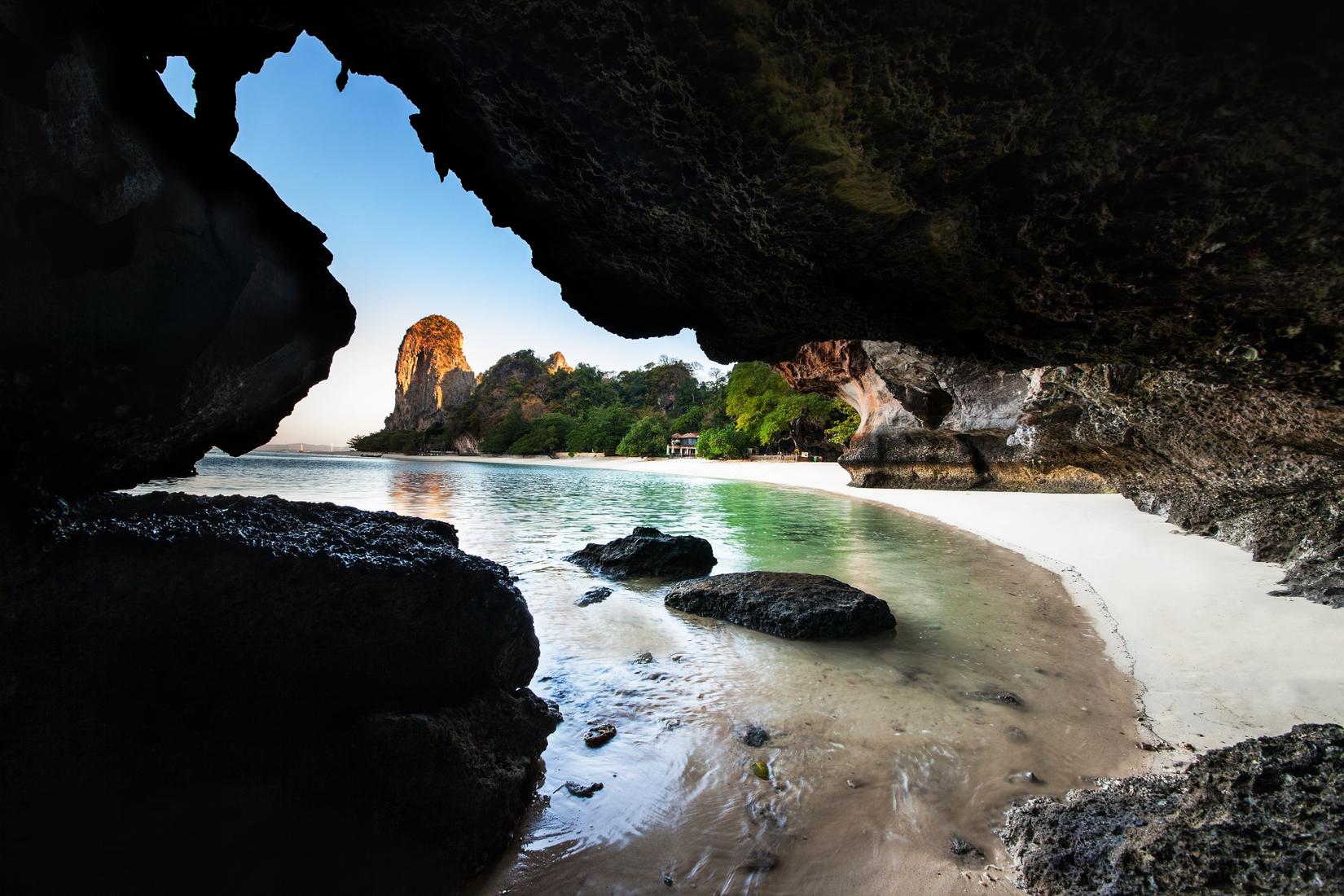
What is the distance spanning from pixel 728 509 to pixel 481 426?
245 feet

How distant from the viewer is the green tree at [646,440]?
187 ft

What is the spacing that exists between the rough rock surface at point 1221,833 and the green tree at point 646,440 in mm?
54454

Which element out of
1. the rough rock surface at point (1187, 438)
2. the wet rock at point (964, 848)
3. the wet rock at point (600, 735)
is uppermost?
the rough rock surface at point (1187, 438)

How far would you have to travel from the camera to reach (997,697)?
12.5 ft

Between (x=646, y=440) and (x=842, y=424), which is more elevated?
(x=842, y=424)

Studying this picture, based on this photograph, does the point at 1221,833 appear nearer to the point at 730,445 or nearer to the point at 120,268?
the point at 120,268

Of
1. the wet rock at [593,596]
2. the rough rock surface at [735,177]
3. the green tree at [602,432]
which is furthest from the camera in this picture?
the green tree at [602,432]

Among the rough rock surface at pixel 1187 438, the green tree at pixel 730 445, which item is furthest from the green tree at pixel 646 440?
the rough rock surface at pixel 1187 438

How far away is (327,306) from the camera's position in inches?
113

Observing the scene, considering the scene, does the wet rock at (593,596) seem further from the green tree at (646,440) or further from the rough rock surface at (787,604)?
the green tree at (646,440)

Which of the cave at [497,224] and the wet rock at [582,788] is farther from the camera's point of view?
the wet rock at [582,788]

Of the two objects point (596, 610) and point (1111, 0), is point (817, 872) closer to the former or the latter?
point (1111, 0)

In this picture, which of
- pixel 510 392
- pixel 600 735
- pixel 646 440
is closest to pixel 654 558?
pixel 600 735

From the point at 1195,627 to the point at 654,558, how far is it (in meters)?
5.67
